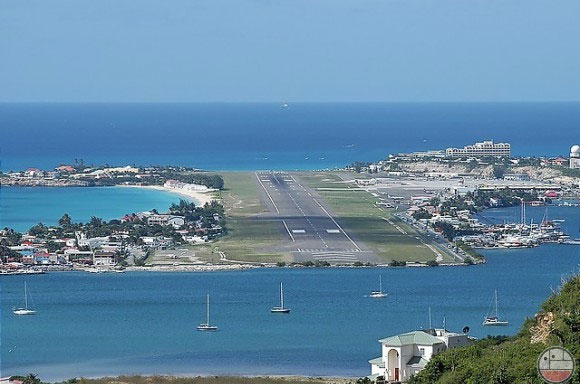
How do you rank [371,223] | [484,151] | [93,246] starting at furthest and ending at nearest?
[484,151] < [371,223] < [93,246]

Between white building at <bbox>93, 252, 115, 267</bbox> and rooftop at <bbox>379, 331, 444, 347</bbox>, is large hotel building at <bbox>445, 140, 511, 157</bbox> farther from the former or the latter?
rooftop at <bbox>379, 331, 444, 347</bbox>

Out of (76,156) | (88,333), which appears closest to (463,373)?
(88,333)

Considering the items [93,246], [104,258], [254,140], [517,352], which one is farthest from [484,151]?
[517,352]

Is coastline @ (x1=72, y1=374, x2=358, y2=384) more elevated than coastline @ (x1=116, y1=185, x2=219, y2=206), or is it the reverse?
coastline @ (x1=116, y1=185, x2=219, y2=206)

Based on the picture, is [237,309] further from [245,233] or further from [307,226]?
[307,226]

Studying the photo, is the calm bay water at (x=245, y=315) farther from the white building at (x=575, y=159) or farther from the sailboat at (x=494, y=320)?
the white building at (x=575, y=159)

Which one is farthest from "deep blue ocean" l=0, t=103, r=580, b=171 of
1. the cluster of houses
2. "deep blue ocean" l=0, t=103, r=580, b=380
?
"deep blue ocean" l=0, t=103, r=580, b=380
